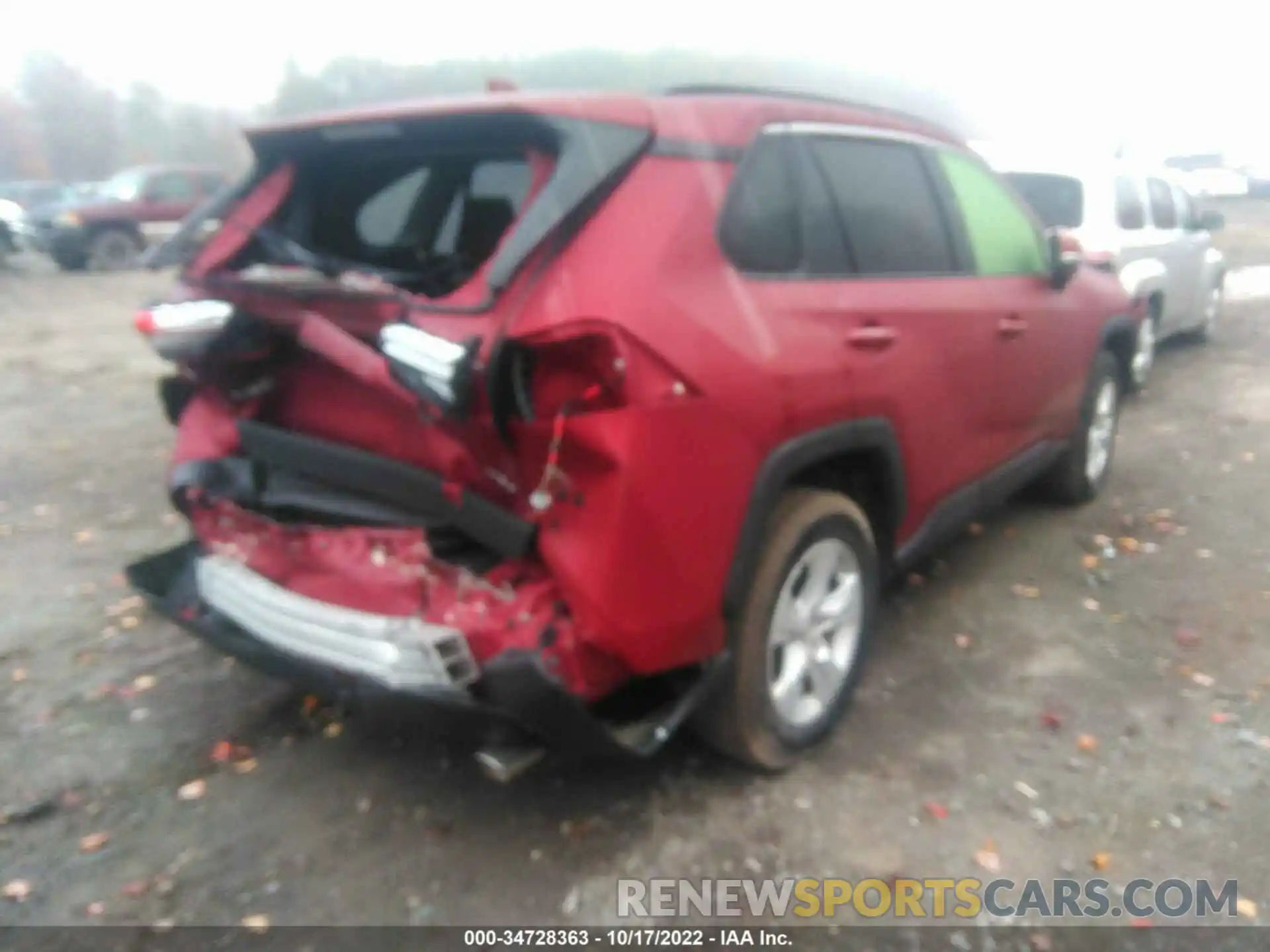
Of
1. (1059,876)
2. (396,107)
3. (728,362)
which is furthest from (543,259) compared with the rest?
(1059,876)

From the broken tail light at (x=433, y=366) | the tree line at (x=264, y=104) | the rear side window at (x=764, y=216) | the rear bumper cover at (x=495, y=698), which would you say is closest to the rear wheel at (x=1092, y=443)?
the rear side window at (x=764, y=216)

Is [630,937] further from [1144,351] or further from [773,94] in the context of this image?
[1144,351]

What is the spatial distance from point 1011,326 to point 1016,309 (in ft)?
0.37

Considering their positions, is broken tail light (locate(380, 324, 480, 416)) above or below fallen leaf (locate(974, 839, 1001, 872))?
above

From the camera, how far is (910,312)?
329 cm

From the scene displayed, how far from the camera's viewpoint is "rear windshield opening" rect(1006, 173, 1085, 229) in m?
7.21

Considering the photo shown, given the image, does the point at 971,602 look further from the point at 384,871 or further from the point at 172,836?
the point at 172,836

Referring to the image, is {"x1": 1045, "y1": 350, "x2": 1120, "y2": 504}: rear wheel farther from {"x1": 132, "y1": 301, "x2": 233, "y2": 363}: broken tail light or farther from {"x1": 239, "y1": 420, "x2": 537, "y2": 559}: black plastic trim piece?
{"x1": 132, "y1": 301, "x2": 233, "y2": 363}: broken tail light

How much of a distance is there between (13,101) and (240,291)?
200 ft

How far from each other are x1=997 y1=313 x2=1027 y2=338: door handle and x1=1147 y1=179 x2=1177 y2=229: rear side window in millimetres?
4779

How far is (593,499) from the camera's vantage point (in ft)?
7.67

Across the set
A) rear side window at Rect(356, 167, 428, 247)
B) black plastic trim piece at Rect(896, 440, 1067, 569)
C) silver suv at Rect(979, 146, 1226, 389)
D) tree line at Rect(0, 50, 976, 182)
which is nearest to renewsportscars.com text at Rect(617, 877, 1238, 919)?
black plastic trim piece at Rect(896, 440, 1067, 569)

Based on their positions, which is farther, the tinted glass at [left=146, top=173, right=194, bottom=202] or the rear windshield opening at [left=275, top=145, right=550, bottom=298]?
the tinted glass at [left=146, top=173, right=194, bottom=202]

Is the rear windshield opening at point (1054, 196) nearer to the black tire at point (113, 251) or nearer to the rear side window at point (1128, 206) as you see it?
the rear side window at point (1128, 206)
